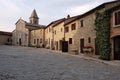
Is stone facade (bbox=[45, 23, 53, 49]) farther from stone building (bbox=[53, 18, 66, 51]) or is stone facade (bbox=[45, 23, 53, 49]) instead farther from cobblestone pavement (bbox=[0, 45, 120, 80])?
cobblestone pavement (bbox=[0, 45, 120, 80])

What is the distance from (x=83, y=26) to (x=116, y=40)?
863cm

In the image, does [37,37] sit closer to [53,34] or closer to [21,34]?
[21,34]

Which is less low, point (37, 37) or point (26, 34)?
point (26, 34)

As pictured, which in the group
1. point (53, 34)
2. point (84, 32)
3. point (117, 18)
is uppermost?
point (117, 18)

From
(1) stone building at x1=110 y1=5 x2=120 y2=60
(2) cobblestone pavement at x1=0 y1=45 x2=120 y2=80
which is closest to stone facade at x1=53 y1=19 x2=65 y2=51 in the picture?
(1) stone building at x1=110 y1=5 x2=120 y2=60

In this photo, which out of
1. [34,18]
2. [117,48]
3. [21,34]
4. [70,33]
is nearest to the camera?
[117,48]

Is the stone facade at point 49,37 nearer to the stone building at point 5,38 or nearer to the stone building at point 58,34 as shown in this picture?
the stone building at point 58,34

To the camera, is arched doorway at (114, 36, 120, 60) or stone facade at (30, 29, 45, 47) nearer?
arched doorway at (114, 36, 120, 60)

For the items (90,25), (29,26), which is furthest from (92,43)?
(29,26)

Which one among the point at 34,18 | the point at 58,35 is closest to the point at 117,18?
the point at 58,35

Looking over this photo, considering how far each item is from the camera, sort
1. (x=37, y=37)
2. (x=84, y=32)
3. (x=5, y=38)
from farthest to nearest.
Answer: (x=5, y=38), (x=37, y=37), (x=84, y=32)

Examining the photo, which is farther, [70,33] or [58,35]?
[58,35]

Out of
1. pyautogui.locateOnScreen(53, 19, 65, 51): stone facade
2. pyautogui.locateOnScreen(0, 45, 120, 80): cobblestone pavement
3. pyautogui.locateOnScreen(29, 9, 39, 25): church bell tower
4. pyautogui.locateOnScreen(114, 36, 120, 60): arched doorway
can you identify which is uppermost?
pyautogui.locateOnScreen(29, 9, 39, 25): church bell tower

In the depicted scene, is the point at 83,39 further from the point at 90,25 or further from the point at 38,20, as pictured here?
the point at 38,20
